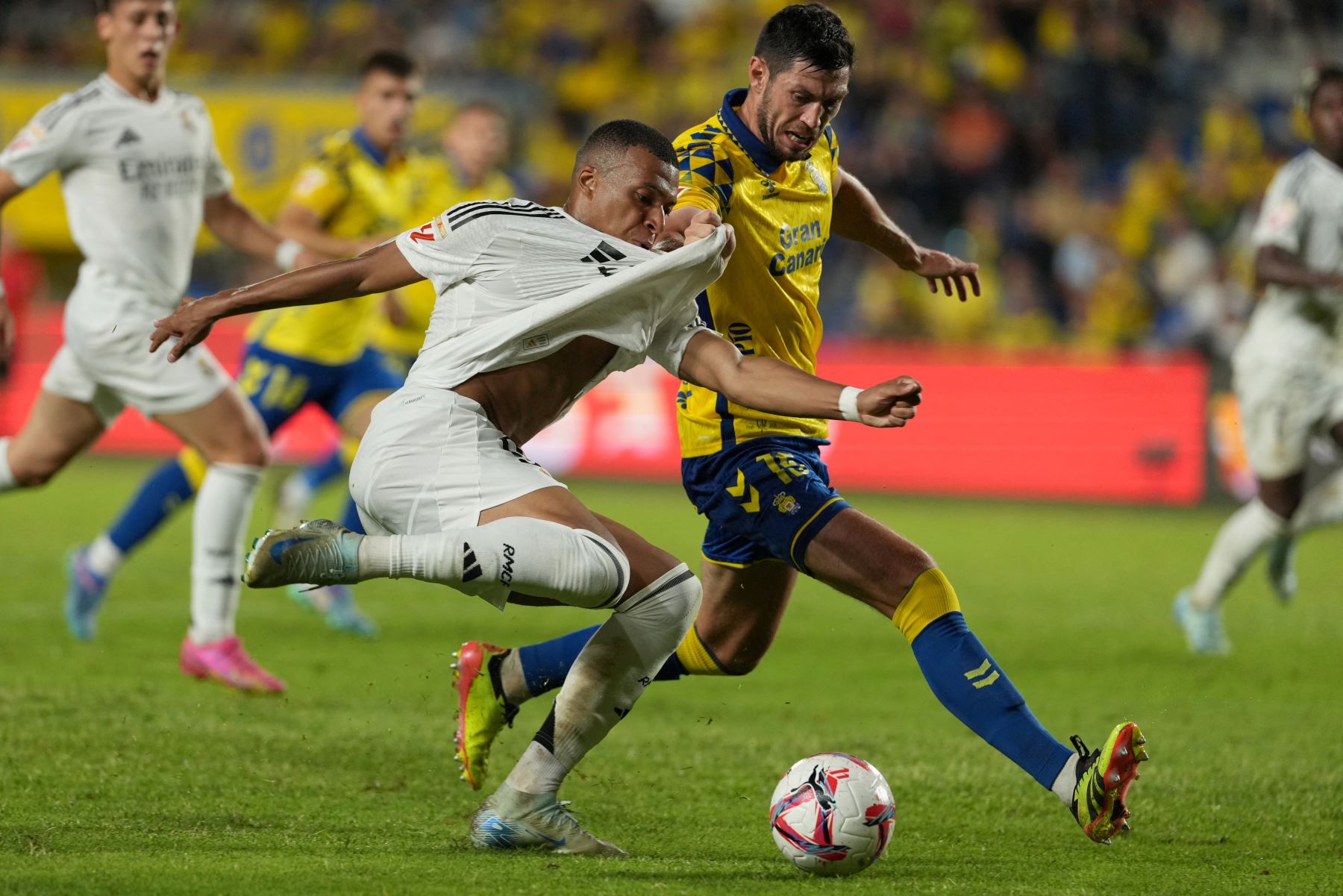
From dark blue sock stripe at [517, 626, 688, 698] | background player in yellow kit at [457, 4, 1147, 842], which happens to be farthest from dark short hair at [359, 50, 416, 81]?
dark blue sock stripe at [517, 626, 688, 698]

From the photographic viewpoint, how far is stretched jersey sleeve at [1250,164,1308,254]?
8.72 metres

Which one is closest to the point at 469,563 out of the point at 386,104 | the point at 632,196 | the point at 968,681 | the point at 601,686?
the point at 601,686

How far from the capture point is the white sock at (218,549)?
727 centimetres

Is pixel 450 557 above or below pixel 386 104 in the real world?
below

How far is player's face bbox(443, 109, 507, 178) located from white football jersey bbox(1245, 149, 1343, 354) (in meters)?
4.61

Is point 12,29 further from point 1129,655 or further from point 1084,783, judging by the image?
point 1084,783

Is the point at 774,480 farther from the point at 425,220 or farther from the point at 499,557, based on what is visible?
the point at 425,220

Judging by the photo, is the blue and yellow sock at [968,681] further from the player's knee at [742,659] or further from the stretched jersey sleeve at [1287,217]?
the stretched jersey sleeve at [1287,217]

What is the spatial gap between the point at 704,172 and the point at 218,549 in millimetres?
3243

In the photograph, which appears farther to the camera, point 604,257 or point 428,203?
point 428,203

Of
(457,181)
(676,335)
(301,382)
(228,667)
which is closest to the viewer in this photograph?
(676,335)

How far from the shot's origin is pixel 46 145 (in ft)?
23.2

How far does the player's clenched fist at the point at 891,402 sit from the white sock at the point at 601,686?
0.81m

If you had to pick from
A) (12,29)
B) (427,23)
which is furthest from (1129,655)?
(12,29)
